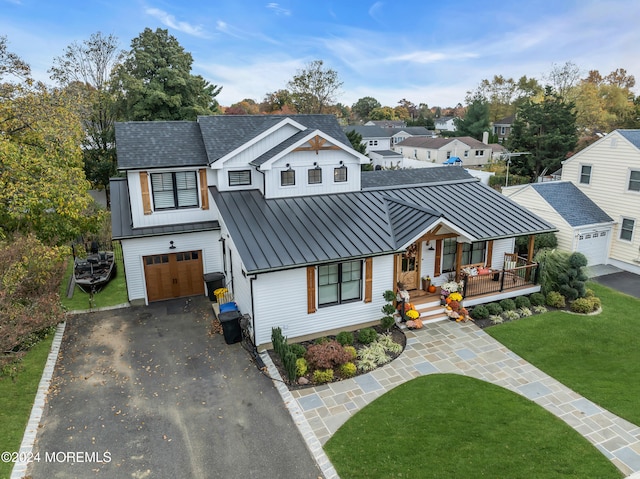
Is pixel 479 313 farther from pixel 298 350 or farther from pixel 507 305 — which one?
pixel 298 350

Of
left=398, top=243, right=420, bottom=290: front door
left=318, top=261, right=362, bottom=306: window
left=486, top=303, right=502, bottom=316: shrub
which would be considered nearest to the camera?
left=318, top=261, right=362, bottom=306: window

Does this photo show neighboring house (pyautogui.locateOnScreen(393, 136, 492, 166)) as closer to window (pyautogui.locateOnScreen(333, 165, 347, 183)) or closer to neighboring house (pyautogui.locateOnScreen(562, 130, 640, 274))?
neighboring house (pyautogui.locateOnScreen(562, 130, 640, 274))

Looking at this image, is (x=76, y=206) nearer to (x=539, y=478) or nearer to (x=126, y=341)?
(x=126, y=341)

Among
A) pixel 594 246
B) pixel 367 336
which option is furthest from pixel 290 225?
pixel 594 246

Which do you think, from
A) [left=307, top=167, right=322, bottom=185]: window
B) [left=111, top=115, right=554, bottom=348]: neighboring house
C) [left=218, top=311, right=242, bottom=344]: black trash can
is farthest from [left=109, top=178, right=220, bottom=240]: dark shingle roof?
[left=218, top=311, right=242, bottom=344]: black trash can

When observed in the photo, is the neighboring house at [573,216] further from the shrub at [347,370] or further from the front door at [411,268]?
the shrub at [347,370]

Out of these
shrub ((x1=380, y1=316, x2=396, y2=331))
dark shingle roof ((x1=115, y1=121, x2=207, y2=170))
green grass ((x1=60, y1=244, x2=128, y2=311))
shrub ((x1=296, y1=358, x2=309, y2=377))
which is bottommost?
shrub ((x1=296, y1=358, x2=309, y2=377))
